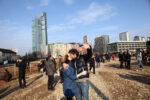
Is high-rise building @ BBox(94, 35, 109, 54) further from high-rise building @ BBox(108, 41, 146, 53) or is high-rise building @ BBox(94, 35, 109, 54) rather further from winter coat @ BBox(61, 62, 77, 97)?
winter coat @ BBox(61, 62, 77, 97)

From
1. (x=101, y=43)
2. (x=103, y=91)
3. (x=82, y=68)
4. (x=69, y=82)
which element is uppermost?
(x=101, y=43)

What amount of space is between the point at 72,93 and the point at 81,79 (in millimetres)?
399

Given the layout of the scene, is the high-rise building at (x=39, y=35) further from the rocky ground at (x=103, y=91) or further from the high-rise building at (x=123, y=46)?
the rocky ground at (x=103, y=91)

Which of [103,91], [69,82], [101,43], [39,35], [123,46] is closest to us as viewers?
A: [69,82]

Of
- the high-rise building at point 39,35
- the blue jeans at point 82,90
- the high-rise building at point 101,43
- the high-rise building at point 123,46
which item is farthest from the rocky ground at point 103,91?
the high-rise building at point 39,35

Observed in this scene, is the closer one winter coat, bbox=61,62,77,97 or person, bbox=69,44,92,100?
winter coat, bbox=61,62,77,97

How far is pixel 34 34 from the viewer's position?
618 ft

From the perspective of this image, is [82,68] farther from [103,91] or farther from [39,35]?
[39,35]

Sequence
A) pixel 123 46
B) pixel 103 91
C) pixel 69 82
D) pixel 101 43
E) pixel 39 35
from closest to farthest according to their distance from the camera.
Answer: pixel 69 82, pixel 103 91, pixel 123 46, pixel 101 43, pixel 39 35

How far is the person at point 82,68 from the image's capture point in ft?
9.05

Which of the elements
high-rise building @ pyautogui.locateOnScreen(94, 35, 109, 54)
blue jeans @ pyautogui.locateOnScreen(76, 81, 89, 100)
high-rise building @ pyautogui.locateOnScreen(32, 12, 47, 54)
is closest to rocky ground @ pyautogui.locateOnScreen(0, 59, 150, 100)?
blue jeans @ pyautogui.locateOnScreen(76, 81, 89, 100)

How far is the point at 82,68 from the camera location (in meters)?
2.76

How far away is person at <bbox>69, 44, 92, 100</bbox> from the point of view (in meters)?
2.76

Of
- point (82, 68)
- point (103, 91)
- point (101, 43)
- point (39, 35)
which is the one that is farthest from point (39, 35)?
point (82, 68)
